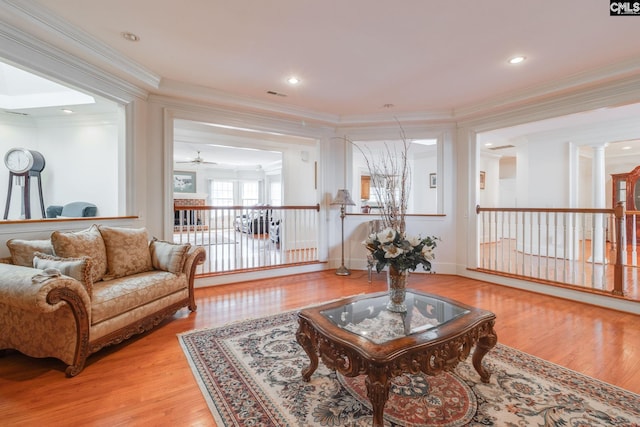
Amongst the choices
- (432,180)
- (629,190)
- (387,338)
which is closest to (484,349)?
(387,338)

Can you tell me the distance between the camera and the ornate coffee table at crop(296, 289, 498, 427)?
1.32 metres

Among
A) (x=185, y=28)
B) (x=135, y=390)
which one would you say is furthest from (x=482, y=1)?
(x=135, y=390)

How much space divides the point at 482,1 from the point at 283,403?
2.97 meters

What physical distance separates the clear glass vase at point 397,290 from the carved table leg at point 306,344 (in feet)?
1.89

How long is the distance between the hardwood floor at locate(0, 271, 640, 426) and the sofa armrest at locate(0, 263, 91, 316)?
476 mm

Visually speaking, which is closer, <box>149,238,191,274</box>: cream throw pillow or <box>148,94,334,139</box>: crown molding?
<box>149,238,191,274</box>: cream throw pillow

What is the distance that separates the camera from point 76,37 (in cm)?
244

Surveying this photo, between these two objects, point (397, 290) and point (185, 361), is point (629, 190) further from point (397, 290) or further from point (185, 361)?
point (185, 361)

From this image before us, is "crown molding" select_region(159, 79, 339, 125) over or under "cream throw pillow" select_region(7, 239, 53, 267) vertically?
over

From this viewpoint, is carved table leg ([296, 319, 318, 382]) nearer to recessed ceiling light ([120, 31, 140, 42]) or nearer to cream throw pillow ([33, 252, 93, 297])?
A: cream throw pillow ([33, 252, 93, 297])

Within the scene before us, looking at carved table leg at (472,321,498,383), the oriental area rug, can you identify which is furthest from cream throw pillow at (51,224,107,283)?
carved table leg at (472,321,498,383)

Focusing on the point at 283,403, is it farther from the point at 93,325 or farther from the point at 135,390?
the point at 93,325

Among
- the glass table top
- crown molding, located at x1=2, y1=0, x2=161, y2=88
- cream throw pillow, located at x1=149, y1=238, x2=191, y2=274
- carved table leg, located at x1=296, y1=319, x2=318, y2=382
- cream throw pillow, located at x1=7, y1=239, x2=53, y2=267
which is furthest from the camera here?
cream throw pillow, located at x1=149, y1=238, x2=191, y2=274

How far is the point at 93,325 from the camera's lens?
1991mm
